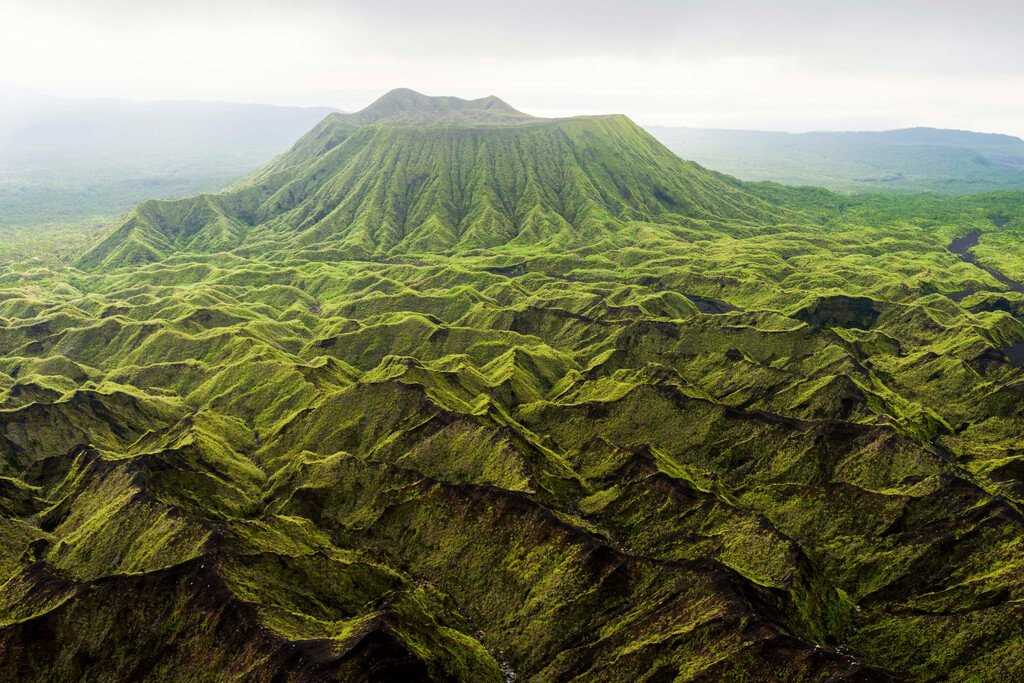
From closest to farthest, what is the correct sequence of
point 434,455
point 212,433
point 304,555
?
point 304,555, point 434,455, point 212,433

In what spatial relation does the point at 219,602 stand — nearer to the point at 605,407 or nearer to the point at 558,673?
the point at 558,673

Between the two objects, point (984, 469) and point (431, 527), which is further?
point (984, 469)

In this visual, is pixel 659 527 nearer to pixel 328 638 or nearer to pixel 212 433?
pixel 328 638

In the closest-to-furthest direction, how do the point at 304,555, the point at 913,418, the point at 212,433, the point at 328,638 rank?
the point at 328,638 < the point at 304,555 < the point at 212,433 < the point at 913,418

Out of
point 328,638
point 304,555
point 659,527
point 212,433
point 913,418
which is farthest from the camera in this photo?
point 913,418

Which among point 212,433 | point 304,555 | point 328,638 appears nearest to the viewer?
point 328,638

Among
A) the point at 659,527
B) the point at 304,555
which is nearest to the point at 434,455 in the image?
the point at 304,555

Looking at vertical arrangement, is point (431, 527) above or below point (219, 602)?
below

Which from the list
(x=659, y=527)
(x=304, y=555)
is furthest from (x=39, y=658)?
(x=659, y=527)

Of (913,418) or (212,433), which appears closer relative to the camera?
(212,433)
